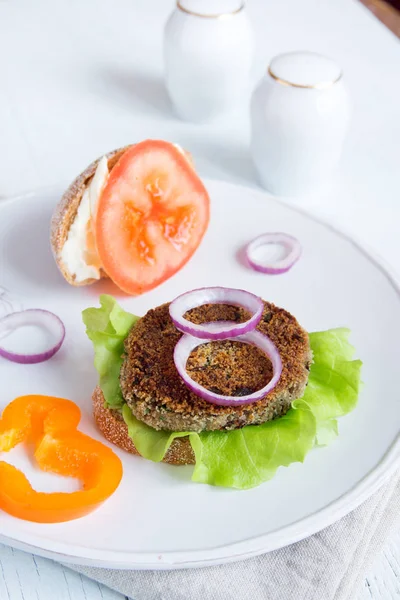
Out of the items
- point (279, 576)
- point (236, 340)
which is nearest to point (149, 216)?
point (236, 340)

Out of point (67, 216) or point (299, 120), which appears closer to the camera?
point (67, 216)

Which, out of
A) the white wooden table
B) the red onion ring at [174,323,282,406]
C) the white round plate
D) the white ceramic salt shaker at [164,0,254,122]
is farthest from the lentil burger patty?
the white ceramic salt shaker at [164,0,254,122]

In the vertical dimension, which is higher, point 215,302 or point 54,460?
point 215,302

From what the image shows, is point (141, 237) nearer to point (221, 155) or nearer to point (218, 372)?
point (218, 372)

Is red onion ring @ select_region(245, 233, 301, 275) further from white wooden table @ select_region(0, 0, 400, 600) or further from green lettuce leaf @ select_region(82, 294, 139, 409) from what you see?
green lettuce leaf @ select_region(82, 294, 139, 409)

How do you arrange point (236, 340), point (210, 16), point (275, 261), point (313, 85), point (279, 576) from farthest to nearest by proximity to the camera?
point (210, 16) → point (313, 85) → point (275, 261) → point (236, 340) → point (279, 576)

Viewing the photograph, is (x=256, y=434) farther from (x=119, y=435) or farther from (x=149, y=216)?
(x=149, y=216)
